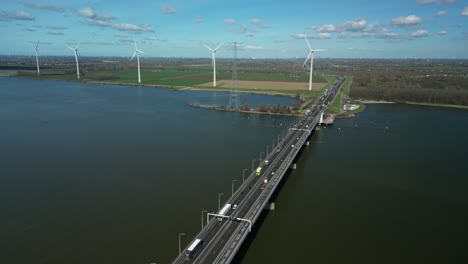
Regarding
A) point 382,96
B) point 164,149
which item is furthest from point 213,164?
point 382,96

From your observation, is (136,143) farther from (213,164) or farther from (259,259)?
(259,259)

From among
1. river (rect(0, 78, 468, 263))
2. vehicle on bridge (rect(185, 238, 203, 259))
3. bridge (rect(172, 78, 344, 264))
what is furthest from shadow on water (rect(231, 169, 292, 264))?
vehicle on bridge (rect(185, 238, 203, 259))

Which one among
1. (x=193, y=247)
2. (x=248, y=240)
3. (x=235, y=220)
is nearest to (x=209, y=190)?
(x=235, y=220)

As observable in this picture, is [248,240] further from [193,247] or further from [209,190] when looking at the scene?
[209,190]

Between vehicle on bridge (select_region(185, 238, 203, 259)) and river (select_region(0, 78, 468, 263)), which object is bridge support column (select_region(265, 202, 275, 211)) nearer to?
river (select_region(0, 78, 468, 263))

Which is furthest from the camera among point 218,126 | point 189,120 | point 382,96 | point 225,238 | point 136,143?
point 382,96

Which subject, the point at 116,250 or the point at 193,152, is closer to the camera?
the point at 116,250
